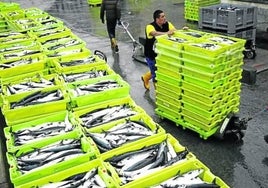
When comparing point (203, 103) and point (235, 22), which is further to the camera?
point (235, 22)

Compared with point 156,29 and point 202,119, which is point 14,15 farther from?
point 202,119

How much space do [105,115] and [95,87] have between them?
0.86m

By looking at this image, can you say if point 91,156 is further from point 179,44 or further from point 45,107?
point 179,44

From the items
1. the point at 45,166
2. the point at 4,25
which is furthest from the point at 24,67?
the point at 4,25

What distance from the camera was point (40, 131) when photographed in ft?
16.2

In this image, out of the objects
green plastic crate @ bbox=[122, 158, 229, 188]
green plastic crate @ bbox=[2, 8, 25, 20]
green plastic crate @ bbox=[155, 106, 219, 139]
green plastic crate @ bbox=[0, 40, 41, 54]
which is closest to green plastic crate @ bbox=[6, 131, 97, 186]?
green plastic crate @ bbox=[122, 158, 229, 188]

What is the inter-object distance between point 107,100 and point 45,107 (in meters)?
1.00

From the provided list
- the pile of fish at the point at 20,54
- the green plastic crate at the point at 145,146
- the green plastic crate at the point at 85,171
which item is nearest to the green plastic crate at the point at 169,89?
the green plastic crate at the point at 145,146

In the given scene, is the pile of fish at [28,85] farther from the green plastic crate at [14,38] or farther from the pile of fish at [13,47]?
the green plastic crate at [14,38]

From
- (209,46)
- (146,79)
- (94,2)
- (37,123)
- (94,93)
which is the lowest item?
(146,79)

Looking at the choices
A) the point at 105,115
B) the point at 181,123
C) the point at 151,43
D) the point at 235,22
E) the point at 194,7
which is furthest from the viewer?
the point at 194,7

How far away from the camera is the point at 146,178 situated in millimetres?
3715

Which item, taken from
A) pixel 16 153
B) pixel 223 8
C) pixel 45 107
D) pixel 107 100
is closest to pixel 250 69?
pixel 223 8

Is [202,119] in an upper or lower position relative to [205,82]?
lower
